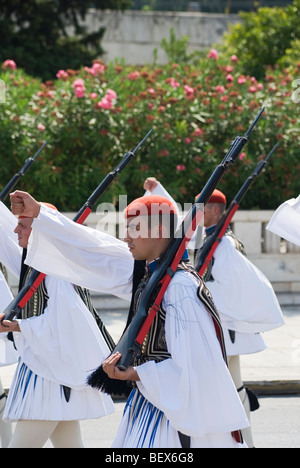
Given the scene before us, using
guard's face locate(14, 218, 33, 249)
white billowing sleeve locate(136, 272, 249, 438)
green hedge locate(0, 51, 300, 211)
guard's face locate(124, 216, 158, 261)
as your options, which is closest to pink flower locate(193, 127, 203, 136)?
green hedge locate(0, 51, 300, 211)

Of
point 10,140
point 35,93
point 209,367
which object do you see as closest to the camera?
point 209,367

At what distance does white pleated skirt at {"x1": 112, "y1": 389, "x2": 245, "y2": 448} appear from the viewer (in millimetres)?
3810

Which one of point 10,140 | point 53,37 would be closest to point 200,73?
point 10,140

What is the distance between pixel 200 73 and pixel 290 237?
30.8 ft

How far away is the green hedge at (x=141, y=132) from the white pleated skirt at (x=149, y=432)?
851 cm

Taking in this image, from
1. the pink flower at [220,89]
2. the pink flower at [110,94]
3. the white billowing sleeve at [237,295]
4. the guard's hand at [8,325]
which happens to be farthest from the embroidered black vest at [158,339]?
the pink flower at [220,89]

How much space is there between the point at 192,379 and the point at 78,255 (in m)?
0.88

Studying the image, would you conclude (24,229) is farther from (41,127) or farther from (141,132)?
(141,132)

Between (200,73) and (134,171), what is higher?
(200,73)

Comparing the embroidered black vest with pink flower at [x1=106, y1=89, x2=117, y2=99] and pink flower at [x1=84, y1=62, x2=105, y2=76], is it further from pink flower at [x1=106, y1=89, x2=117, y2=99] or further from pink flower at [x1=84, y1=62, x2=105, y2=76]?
pink flower at [x1=84, y1=62, x2=105, y2=76]

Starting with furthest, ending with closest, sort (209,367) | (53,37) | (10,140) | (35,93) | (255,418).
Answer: (53,37)
(35,93)
(10,140)
(255,418)
(209,367)

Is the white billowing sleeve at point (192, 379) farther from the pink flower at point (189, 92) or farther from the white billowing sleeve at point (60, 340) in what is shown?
the pink flower at point (189, 92)

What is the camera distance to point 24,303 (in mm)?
5031

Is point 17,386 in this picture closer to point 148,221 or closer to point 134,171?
point 148,221
